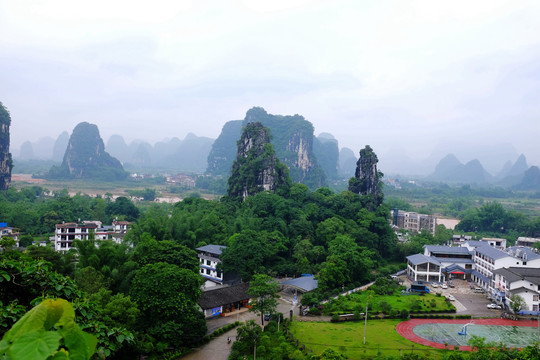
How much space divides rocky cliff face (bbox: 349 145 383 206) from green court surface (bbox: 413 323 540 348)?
20156 millimetres

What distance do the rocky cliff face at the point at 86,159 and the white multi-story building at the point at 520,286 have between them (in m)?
91.2

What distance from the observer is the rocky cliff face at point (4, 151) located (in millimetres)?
51125

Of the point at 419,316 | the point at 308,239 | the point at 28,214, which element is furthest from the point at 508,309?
the point at 28,214

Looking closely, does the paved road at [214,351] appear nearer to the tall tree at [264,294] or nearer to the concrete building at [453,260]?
the tall tree at [264,294]

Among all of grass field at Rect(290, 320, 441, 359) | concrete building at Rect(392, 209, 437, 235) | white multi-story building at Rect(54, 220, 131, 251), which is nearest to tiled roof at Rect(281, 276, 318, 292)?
grass field at Rect(290, 320, 441, 359)

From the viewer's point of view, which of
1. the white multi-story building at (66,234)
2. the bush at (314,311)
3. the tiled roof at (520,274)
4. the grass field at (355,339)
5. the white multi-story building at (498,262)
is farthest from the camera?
the white multi-story building at (66,234)

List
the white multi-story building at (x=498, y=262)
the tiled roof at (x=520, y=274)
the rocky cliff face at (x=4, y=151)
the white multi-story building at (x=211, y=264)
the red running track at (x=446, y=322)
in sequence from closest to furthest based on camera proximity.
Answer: the red running track at (x=446, y=322)
the tiled roof at (x=520, y=274)
the white multi-story building at (x=211, y=264)
the white multi-story building at (x=498, y=262)
the rocky cliff face at (x=4, y=151)

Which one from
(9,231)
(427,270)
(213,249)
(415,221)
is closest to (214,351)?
(213,249)

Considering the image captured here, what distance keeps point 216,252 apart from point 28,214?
2001cm

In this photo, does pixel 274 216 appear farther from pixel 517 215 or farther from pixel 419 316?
pixel 517 215

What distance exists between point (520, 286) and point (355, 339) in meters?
12.1

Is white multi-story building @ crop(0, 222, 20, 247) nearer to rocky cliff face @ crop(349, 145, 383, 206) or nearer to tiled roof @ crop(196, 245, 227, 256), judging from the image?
tiled roof @ crop(196, 245, 227, 256)

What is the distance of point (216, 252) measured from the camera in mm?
23984

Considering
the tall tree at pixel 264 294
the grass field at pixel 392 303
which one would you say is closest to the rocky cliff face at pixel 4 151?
the tall tree at pixel 264 294
